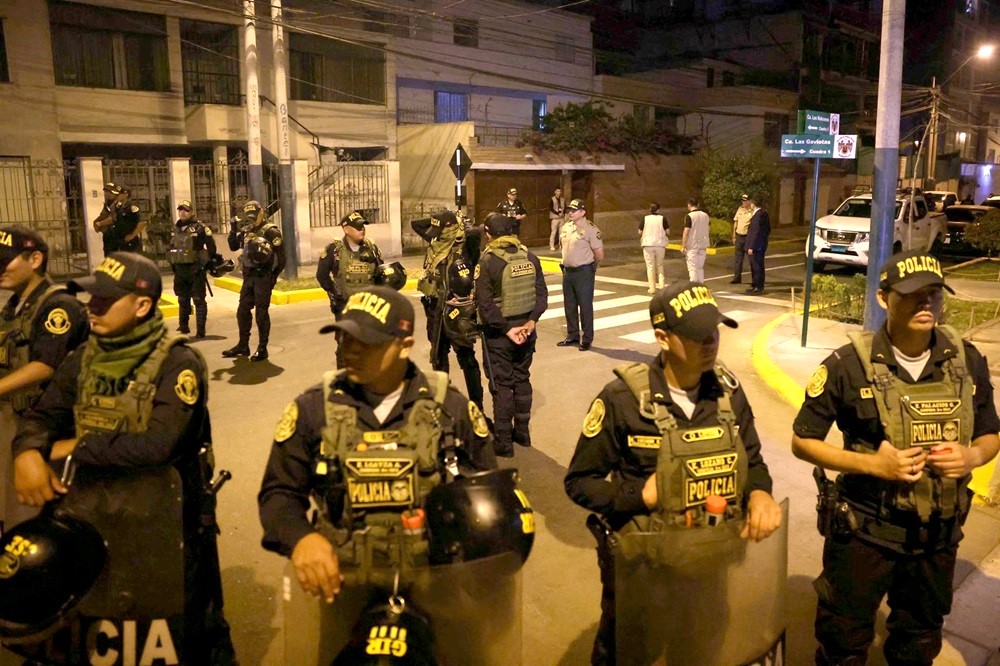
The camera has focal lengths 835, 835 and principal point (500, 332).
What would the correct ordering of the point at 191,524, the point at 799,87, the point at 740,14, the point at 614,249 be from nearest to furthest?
the point at 191,524, the point at 614,249, the point at 799,87, the point at 740,14

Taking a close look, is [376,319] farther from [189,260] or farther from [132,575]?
[189,260]

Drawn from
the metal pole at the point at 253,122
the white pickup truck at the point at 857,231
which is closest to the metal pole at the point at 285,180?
the metal pole at the point at 253,122

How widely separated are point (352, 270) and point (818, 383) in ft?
19.8

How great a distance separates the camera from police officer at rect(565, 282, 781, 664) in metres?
2.78

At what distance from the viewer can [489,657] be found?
7.57 feet

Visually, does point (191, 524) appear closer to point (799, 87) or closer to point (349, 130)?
point (349, 130)

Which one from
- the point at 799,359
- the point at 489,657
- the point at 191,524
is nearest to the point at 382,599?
the point at 489,657

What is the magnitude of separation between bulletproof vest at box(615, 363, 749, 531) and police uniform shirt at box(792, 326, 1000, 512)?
1.99 feet

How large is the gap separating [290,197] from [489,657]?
47.7ft

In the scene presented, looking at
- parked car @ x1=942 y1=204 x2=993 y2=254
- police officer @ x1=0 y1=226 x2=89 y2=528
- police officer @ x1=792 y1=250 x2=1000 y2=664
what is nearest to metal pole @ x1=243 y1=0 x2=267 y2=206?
police officer @ x1=0 y1=226 x2=89 y2=528

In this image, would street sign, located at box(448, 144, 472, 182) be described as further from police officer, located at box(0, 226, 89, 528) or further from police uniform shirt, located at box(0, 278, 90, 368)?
police uniform shirt, located at box(0, 278, 90, 368)

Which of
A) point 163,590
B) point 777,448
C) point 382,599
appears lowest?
point 777,448

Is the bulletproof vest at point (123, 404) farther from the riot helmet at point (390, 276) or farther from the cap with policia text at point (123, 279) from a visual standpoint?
the riot helmet at point (390, 276)

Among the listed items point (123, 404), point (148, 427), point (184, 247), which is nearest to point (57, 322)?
point (123, 404)
